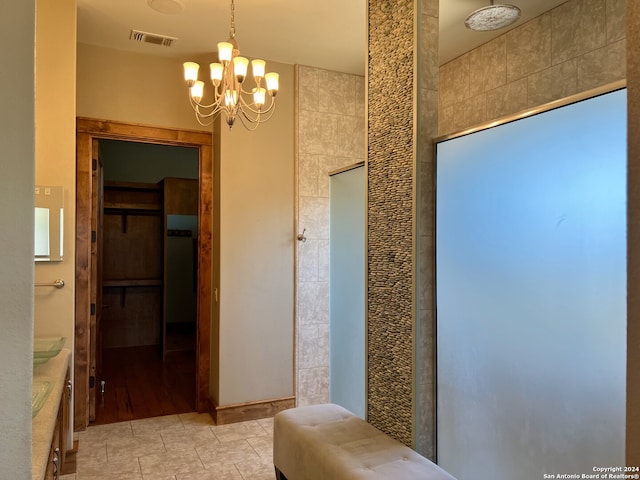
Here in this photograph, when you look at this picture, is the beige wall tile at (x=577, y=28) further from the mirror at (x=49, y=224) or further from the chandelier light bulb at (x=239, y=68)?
the mirror at (x=49, y=224)

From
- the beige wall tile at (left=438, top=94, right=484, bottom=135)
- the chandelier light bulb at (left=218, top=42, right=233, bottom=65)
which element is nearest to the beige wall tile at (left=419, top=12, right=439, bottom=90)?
the chandelier light bulb at (left=218, top=42, right=233, bottom=65)

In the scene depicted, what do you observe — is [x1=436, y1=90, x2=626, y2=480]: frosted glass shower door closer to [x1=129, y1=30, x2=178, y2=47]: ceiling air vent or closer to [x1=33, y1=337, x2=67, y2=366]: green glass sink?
[x1=33, y1=337, x2=67, y2=366]: green glass sink

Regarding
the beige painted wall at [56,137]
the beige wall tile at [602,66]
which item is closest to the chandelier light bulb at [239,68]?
the beige painted wall at [56,137]

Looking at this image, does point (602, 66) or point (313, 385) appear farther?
point (313, 385)

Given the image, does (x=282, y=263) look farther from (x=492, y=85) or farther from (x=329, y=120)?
(x=492, y=85)

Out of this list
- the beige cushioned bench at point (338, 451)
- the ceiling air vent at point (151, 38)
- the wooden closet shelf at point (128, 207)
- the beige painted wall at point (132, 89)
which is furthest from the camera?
the wooden closet shelf at point (128, 207)

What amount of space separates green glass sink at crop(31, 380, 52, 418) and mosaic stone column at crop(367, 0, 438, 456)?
157 cm

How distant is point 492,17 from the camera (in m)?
2.76

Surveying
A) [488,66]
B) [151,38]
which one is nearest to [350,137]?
[488,66]

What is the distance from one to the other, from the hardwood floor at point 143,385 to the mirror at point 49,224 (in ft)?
5.22

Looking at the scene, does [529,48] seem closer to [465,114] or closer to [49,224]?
[465,114]

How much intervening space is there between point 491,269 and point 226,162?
8.01 ft

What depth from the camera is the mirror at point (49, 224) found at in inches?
109

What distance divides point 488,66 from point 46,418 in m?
3.56
